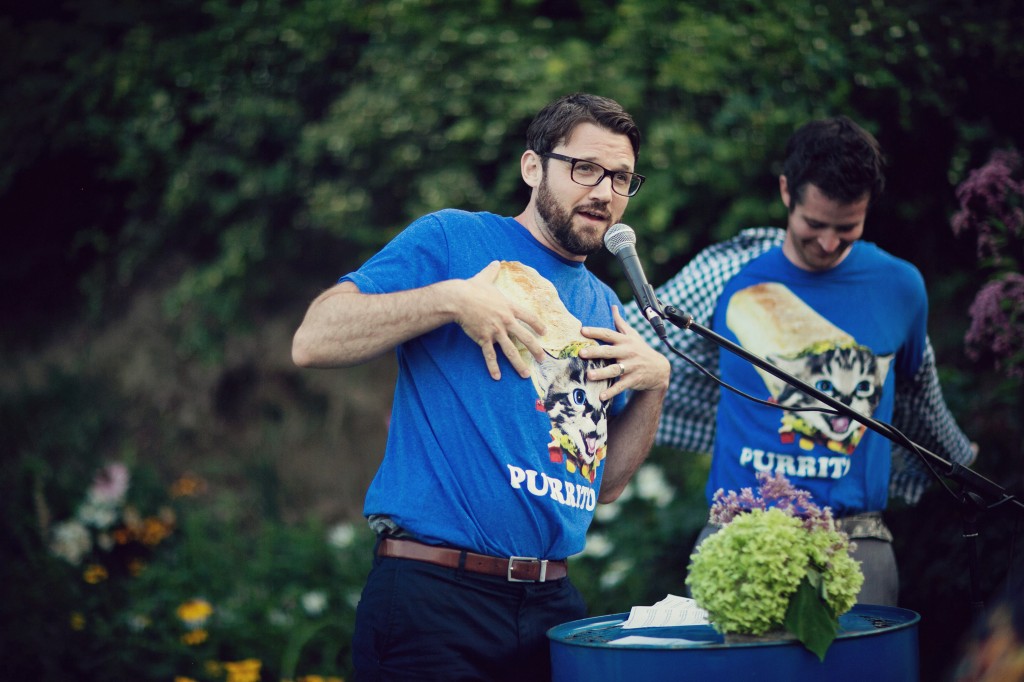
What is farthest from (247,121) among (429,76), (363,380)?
(363,380)

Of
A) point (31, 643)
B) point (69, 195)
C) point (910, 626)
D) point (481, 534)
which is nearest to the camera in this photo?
point (910, 626)

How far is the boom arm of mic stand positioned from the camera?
82.8 inches

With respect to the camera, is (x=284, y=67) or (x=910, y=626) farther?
(x=284, y=67)

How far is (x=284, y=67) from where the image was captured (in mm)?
5910

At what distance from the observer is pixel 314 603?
4.54m

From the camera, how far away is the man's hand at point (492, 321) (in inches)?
85.2

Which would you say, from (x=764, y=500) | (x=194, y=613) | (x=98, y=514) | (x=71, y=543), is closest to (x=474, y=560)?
(x=764, y=500)

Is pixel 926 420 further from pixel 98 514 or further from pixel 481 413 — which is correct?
Answer: pixel 98 514

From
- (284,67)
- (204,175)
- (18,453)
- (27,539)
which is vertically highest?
(284,67)

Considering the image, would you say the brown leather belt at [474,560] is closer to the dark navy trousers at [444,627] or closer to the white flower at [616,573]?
the dark navy trousers at [444,627]

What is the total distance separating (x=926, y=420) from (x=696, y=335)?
30.2 inches

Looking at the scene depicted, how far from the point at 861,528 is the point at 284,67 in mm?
4374

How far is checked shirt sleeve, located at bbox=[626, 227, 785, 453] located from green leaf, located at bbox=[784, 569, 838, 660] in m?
1.34

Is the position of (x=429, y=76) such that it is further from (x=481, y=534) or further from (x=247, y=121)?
(x=481, y=534)
